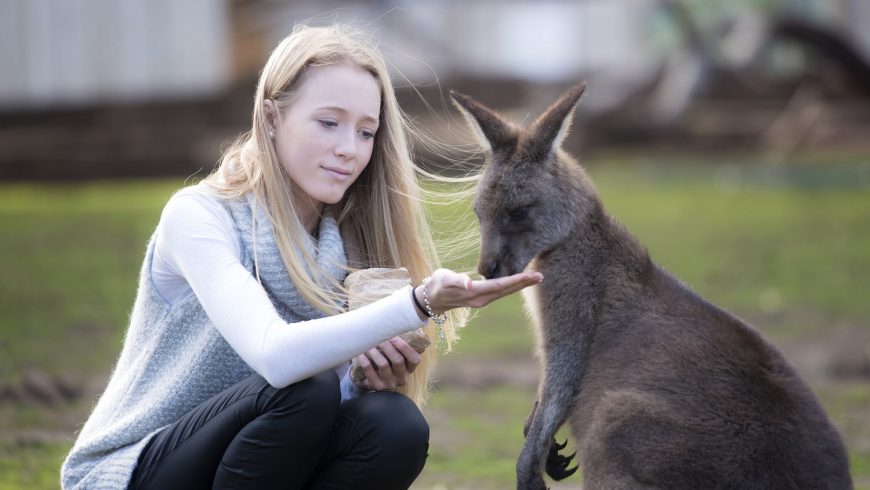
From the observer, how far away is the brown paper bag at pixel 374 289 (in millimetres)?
3016

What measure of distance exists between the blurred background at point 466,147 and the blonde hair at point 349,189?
39 centimetres

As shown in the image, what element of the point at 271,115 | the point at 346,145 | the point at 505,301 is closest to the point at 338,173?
the point at 346,145

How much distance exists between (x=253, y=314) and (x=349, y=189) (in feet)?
2.34

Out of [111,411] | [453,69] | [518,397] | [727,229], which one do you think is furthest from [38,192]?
[111,411]

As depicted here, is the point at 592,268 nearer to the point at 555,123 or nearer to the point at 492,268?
the point at 492,268

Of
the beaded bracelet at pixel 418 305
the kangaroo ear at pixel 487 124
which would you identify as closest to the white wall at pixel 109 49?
the kangaroo ear at pixel 487 124

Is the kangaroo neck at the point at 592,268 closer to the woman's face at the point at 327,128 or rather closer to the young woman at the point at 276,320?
the young woman at the point at 276,320

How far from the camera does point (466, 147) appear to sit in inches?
189

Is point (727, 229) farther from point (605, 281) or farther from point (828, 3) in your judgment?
point (828, 3)

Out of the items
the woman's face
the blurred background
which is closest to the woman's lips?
the woman's face

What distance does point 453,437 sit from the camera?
4.98 m

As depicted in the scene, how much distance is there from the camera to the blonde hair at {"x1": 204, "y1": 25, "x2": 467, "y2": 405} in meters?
3.09

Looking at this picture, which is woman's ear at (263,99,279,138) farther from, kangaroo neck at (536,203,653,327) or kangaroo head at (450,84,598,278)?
kangaroo neck at (536,203,653,327)

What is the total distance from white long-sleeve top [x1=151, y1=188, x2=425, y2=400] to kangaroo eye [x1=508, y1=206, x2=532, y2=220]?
71 centimetres
